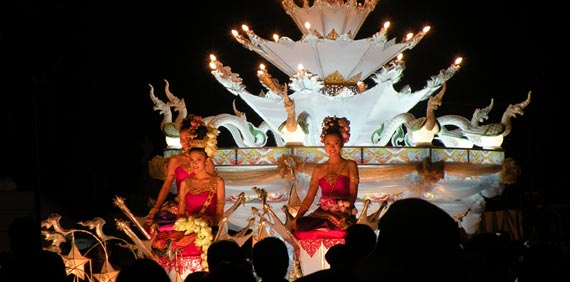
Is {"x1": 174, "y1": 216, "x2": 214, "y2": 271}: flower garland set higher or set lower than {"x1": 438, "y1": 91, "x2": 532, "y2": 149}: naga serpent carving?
lower

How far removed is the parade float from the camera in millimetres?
13758

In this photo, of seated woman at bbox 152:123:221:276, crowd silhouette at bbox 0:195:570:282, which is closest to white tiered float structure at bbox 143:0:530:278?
seated woman at bbox 152:123:221:276

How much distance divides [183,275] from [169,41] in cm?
899

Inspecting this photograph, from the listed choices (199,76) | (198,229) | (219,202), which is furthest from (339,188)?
(199,76)

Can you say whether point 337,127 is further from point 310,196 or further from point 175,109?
point 175,109

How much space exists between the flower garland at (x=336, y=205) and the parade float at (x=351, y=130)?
232 centimetres

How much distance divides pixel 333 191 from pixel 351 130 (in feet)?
12.1

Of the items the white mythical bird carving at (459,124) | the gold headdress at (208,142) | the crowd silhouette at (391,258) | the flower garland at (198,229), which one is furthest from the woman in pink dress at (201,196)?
the white mythical bird carving at (459,124)

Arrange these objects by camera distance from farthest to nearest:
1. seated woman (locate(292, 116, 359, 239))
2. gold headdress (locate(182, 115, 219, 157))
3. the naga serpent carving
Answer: the naga serpent carving → seated woman (locate(292, 116, 359, 239)) → gold headdress (locate(182, 115, 219, 157))

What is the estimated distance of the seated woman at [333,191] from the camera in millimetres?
10938

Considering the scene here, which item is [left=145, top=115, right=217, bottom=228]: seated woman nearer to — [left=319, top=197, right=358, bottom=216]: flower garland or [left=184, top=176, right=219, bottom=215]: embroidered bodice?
[left=184, top=176, right=219, bottom=215]: embroidered bodice

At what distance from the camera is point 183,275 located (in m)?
9.98

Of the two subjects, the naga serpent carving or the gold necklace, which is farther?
the naga serpent carving

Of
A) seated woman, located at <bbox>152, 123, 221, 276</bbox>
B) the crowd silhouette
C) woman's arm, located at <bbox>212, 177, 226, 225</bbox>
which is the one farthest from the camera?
woman's arm, located at <bbox>212, 177, 226, 225</bbox>
